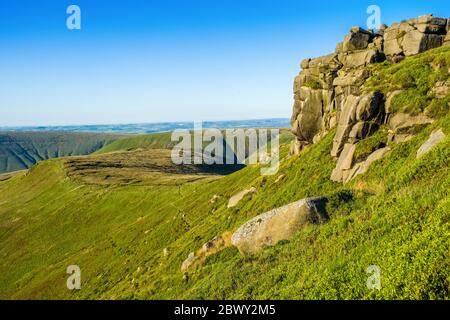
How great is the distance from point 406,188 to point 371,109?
2575 cm

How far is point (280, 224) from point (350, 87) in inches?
1520

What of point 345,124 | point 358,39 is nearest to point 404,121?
point 345,124

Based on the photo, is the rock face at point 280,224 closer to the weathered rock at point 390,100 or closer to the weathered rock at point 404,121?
the weathered rock at point 404,121

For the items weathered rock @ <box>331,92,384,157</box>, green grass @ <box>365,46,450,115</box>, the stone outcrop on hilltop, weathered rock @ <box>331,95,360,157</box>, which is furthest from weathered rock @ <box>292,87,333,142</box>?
weathered rock @ <box>331,92,384,157</box>

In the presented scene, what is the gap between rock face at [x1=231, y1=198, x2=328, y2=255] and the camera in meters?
29.4

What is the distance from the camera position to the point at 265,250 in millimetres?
28312

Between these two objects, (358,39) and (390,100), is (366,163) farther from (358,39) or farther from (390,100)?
(358,39)

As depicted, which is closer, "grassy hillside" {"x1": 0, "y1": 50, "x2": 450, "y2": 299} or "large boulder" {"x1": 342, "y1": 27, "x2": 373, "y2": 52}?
"grassy hillside" {"x1": 0, "y1": 50, "x2": 450, "y2": 299}

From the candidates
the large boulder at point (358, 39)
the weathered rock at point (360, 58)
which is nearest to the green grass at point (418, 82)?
the weathered rock at point (360, 58)

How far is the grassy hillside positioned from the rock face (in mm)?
1143

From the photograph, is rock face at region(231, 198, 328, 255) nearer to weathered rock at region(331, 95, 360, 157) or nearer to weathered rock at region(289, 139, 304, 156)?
weathered rock at region(331, 95, 360, 157)

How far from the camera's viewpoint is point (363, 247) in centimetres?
1925

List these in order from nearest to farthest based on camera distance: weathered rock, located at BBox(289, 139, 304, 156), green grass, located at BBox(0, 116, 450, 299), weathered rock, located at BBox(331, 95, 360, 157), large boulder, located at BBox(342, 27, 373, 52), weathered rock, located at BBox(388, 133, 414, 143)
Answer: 1. green grass, located at BBox(0, 116, 450, 299)
2. weathered rock, located at BBox(388, 133, 414, 143)
3. weathered rock, located at BBox(331, 95, 360, 157)
4. large boulder, located at BBox(342, 27, 373, 52)
5. weathered rock, located at BBox(289, 139, 304, 156)
